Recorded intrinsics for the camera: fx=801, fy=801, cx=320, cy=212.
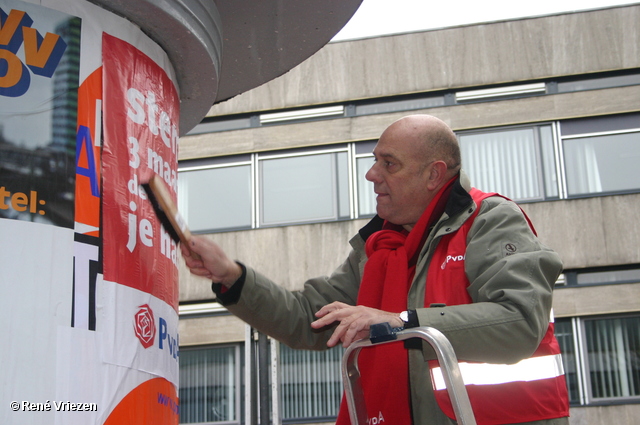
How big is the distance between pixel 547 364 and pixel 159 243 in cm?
162

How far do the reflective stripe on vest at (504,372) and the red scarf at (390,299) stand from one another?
0.76 ft

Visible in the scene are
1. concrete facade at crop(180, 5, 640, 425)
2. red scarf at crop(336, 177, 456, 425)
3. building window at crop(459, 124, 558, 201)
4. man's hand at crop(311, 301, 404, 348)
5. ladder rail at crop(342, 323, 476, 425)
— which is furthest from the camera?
building window at crop(459, 124, 558, 201)

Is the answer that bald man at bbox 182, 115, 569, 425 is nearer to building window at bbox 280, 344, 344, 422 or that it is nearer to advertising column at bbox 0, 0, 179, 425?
advertising column at bbox 0, 0, 179, 425

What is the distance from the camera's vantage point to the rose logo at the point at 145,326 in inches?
123

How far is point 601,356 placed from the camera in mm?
13742

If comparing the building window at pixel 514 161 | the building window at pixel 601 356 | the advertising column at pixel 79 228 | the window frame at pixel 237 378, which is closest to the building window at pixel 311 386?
the window frame at pixel 237 378

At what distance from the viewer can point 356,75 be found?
15.5 metres

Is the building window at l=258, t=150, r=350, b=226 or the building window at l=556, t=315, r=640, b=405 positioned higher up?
the building window at l=258, t=150, r=350, b=226

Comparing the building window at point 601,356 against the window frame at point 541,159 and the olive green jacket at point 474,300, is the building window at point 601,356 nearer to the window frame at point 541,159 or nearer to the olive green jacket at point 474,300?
the window frame at point 541,159

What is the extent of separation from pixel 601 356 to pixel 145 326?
12.1 m

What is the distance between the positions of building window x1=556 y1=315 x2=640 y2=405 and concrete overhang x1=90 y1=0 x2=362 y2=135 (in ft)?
35.1

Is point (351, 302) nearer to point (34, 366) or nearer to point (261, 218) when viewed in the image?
point (34, 366)

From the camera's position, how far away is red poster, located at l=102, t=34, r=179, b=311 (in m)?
3.08

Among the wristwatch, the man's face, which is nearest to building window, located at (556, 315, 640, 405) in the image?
the man's face
